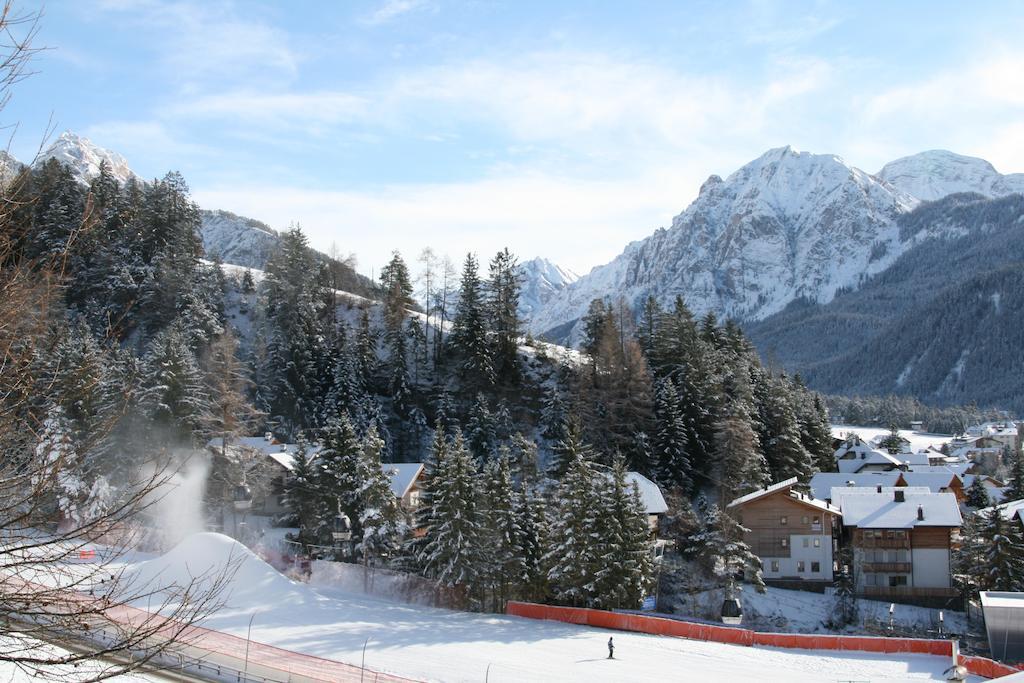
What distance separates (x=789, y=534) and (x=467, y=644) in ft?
79.8

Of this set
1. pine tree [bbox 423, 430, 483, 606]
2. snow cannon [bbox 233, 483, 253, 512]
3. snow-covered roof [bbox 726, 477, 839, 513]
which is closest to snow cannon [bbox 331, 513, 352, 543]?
pine tree [bbox 423, 430, 483, 606]

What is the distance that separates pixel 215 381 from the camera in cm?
5050

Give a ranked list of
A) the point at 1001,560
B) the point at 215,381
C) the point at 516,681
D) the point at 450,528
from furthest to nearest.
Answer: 1. the point at 215,381
2. the point at 1001,560
3. the point at 450,528
4. the point at 516,681

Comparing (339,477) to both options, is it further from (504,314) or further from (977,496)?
(977,496)

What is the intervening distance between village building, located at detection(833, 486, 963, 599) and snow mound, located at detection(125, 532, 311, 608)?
3072 cm

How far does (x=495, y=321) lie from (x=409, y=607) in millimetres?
35567

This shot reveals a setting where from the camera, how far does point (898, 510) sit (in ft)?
148

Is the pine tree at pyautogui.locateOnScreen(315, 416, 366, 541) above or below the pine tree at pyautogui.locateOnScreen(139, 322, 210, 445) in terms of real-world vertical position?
below

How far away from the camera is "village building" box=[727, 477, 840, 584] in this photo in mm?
44844

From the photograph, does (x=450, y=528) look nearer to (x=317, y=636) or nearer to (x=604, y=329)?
(x=317, y=636)

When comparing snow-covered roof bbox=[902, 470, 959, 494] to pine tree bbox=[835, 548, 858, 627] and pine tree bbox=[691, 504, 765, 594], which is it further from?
pine tree bbox=[691, 504, 765, 594]

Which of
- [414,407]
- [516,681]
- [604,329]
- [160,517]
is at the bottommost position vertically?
[516,681]

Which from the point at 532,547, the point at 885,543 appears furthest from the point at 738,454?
the point at 532,547

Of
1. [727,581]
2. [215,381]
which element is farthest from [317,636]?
[215,381]
